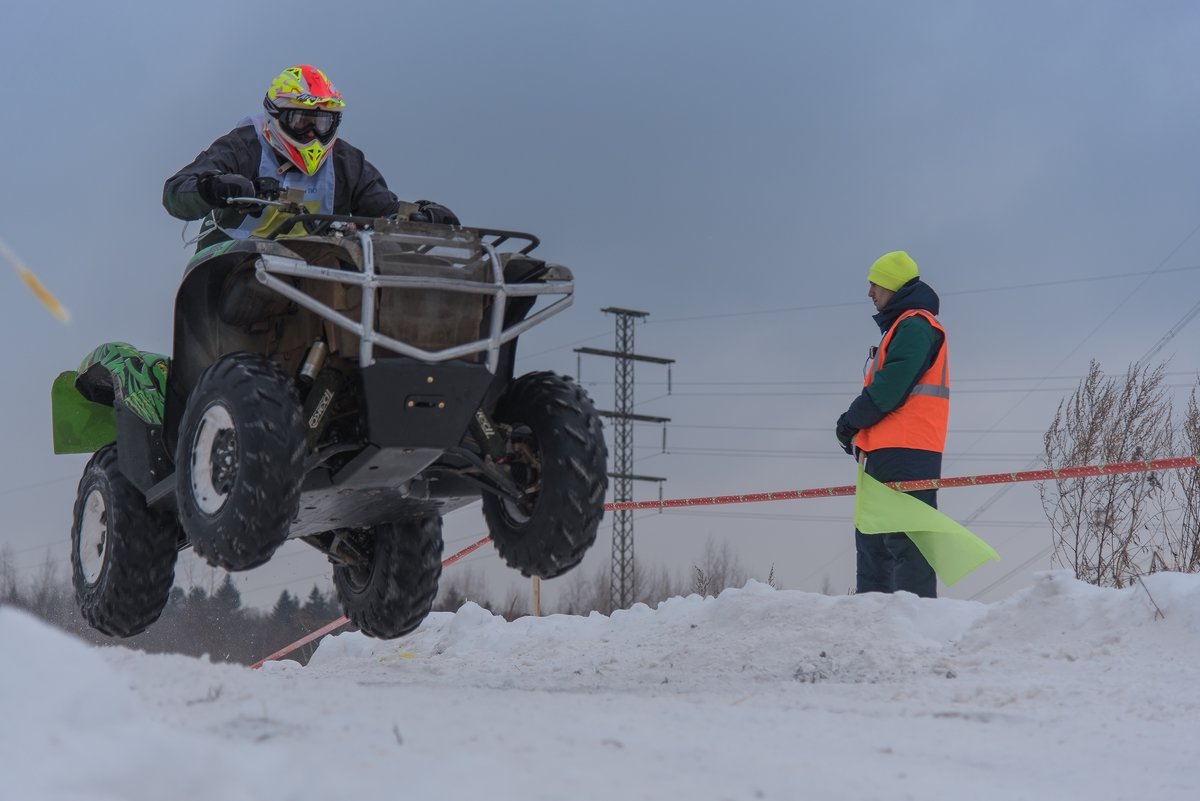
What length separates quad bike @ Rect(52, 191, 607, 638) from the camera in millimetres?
4887

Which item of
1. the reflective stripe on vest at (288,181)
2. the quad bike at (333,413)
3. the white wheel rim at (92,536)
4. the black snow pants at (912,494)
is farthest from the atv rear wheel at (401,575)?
the black snow pants at (912,494)

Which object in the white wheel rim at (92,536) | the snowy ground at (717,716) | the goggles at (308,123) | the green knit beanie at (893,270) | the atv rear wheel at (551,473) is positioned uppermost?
the goggles at (308,123)

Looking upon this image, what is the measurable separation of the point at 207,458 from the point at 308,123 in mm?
1758

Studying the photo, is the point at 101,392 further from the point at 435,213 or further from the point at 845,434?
the point at 845,434

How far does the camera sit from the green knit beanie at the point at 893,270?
765 centimetres

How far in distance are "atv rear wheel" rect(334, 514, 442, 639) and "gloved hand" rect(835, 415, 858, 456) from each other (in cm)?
241

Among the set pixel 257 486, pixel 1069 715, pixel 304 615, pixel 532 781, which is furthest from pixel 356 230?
pixel 304 615

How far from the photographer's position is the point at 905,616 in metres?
6.51

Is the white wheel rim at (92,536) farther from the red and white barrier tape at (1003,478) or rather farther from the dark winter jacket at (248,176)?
the red and white barrier tape at (1003,478)

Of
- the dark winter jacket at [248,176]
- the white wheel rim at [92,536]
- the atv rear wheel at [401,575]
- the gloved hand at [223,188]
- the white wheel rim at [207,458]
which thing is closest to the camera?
the white wheel rim at [207,458]

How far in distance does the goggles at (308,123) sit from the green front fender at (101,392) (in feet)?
4.19

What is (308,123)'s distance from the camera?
6.00 meters

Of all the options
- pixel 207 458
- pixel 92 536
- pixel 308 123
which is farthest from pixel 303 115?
pixel 92 536

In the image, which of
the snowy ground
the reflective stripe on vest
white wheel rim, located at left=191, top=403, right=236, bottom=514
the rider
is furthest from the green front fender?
the snowy ground
